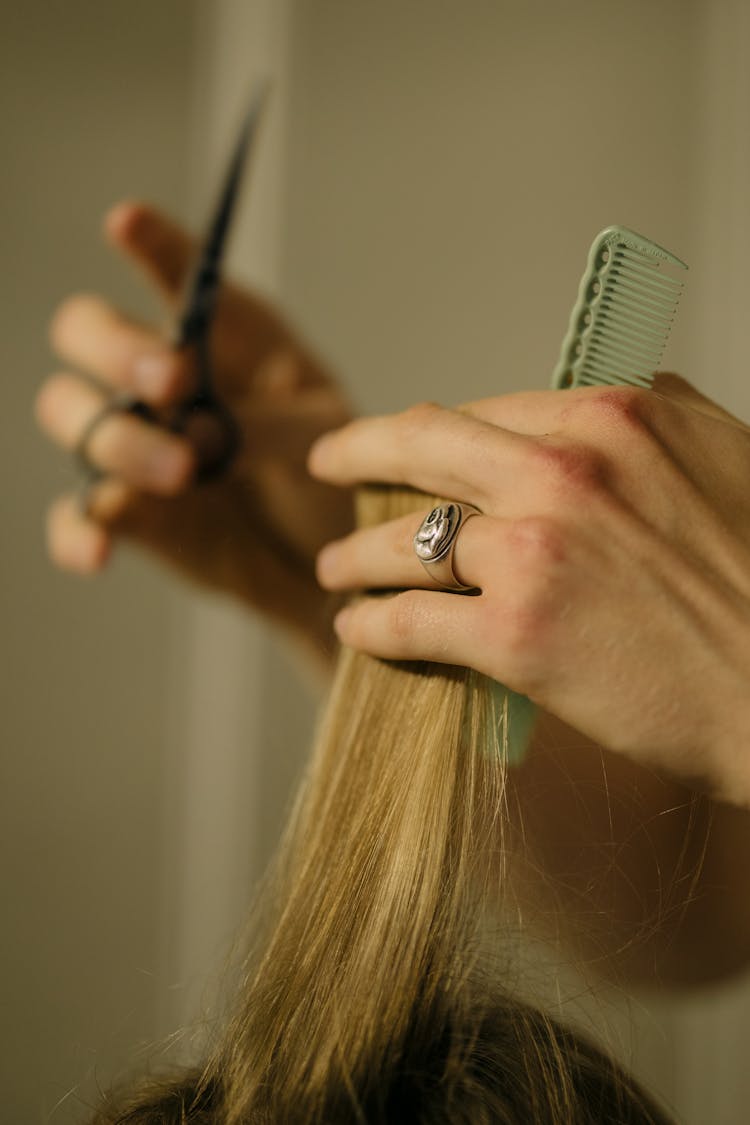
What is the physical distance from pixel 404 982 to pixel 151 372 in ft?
2.00

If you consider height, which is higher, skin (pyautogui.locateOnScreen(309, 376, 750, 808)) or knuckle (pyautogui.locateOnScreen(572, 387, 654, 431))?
knuckle (pyautogui.locateOnScreen(572, 387, 654, 431))

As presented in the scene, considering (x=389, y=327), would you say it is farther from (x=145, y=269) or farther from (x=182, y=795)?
(x=182, y=795)

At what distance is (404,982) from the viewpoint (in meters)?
0.53

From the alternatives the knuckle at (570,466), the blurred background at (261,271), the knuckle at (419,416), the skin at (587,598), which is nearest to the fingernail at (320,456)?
the skin at (587,598)

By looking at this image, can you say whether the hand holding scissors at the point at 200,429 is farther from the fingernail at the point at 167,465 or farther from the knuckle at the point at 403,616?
the knuckle at the point at 403,616

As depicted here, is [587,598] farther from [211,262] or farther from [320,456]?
[211,262]

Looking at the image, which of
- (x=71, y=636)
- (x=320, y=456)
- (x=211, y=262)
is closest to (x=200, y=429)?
(x=211, y=262)

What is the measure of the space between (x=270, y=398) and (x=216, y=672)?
2.35 ft

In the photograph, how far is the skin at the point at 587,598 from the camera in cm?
50

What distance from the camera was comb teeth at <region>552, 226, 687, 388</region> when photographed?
1.85 feet

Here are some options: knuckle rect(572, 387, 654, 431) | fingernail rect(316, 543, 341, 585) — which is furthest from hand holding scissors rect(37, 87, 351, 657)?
knuckle rect(572, 387, 654, 431)

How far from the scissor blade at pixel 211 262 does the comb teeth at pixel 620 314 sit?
0.42m

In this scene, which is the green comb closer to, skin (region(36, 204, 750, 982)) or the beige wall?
skin (region(36, 204, 750, 982))

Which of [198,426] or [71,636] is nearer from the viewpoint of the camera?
[198,426]
